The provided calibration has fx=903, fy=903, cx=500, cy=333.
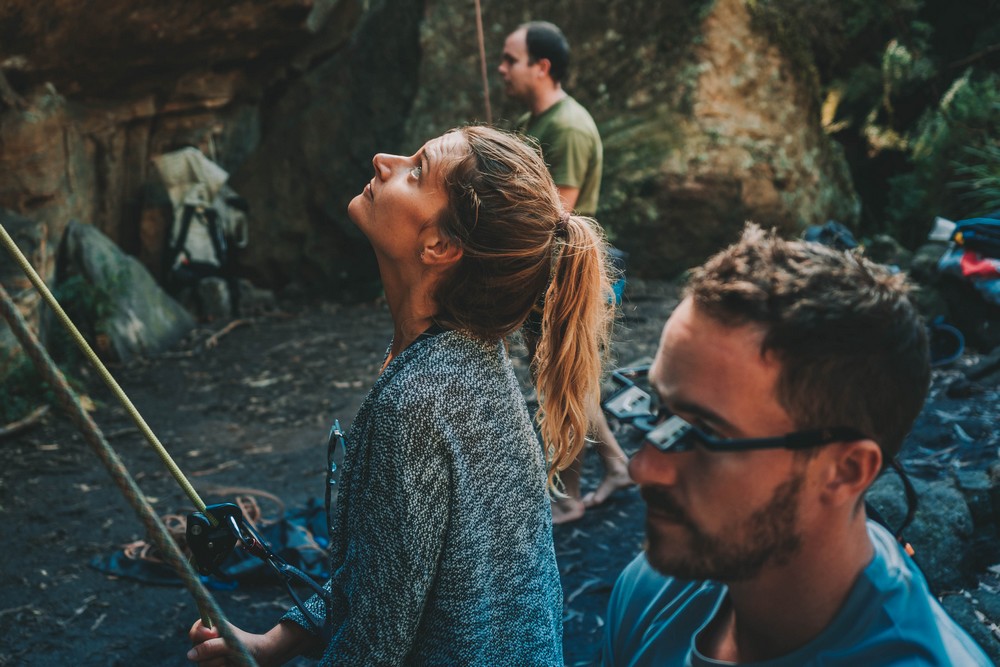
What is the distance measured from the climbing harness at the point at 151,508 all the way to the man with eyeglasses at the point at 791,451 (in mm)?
716

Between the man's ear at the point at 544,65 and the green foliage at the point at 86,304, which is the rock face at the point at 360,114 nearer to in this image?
the green foliage at the point at 86,304

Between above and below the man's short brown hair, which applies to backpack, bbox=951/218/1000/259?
below

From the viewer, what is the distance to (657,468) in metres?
1.49

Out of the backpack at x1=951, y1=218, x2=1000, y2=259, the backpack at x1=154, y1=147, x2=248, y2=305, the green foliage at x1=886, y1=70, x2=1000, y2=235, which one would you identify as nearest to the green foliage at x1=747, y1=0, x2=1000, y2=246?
the green foliage at x1=886, y1=70, x2=1000, y2=235

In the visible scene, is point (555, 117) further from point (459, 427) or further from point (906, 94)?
point (906, 94)

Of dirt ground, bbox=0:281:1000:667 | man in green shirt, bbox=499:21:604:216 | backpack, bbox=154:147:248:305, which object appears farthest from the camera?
backpack, bbox=154:147:248:305

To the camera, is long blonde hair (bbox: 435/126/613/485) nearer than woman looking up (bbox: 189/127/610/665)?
No

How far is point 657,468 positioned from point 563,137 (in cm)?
Result: 344

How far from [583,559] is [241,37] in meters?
6.86

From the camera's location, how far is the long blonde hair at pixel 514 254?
80.5 inches

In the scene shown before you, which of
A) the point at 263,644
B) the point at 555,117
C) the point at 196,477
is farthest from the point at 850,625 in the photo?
the point at 196,477

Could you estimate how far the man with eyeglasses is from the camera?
140cm

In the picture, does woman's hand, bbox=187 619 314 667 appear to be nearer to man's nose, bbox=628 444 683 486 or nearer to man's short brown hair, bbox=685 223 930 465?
man's nose, bbox=628 444 683 486

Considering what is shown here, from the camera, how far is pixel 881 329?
141 centimetres
